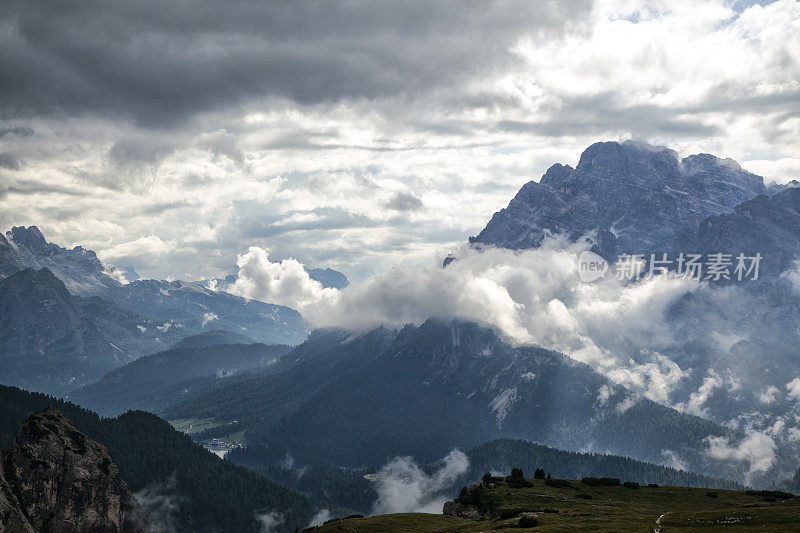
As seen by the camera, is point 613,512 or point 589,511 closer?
point 613,512

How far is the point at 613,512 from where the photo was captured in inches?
Answer: 4528

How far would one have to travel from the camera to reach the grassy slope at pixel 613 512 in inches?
3652

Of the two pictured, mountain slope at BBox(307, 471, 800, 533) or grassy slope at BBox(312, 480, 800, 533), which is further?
mountain slope at BBox(307, 471, 800, 533)

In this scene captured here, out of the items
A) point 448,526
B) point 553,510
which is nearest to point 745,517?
point 553,510

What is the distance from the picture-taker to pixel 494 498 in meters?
134

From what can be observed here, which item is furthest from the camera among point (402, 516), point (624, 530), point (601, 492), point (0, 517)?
point (0, 517)

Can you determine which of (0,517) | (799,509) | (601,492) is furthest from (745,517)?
(0,517)

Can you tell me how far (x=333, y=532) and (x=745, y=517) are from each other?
215 ft

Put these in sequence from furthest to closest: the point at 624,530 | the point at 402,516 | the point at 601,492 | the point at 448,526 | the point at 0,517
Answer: the point at 0,517
the point at 601,492
the point at 402,516
the point at 448,526
the point at 624,530

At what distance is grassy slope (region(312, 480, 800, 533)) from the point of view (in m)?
92.8

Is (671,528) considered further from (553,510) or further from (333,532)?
(333,532)

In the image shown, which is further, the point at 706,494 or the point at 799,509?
the point at 706,494

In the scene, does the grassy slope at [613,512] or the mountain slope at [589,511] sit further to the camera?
the mountain slope at [589,511]

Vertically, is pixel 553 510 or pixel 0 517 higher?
pixel 553 510
